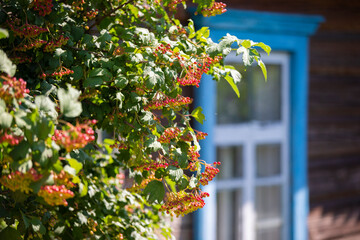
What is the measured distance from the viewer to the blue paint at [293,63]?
10.8ft

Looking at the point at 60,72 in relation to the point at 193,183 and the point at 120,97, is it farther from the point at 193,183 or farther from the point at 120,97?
the point at 193,183

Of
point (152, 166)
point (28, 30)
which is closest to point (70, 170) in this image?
point (152, 166)

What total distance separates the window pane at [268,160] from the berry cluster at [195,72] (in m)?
2.38

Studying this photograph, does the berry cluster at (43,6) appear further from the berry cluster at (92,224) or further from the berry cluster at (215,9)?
the berry cluster at (92,224)

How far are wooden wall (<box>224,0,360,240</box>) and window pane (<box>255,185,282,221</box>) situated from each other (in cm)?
29

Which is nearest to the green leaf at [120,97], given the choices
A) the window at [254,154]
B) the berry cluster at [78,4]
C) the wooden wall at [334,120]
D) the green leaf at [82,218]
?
the berry cluster at [78,4]

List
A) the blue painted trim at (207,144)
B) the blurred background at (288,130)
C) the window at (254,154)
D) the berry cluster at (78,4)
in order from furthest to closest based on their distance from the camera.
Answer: the window at (254,154)
the blurred background at (288,130)
the blue painted trim at (207,144)
the berry cluster at (78,4)

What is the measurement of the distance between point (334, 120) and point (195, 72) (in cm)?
300

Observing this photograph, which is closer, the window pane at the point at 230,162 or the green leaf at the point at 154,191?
the green leaf at the point at 154,191

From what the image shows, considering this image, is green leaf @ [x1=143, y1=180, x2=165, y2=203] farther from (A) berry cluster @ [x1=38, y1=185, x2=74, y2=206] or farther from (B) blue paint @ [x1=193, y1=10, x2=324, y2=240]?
(B) blue paint @ [x1=193, y1=10, x2=324, y2=240]

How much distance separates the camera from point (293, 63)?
3.76m

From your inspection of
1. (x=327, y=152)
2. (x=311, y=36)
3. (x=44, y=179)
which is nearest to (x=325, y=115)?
(x=327, y=152)

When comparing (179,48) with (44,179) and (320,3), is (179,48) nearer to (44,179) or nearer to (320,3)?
(44,179)

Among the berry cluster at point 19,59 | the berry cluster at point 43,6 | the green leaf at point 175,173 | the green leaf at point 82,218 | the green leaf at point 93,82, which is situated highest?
the berry cluster at point 43,6
